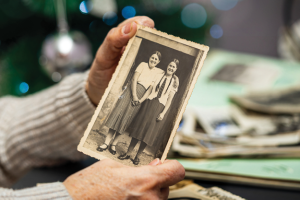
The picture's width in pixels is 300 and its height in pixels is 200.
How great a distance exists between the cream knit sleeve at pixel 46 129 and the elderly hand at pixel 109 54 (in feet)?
0.09

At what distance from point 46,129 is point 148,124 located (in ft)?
1.02

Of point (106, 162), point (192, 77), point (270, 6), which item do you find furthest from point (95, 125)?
point (270, 6)

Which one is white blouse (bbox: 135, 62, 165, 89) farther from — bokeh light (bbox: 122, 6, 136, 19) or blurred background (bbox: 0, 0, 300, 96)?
bokeh light (bbox: 122, 6, 136, 19)

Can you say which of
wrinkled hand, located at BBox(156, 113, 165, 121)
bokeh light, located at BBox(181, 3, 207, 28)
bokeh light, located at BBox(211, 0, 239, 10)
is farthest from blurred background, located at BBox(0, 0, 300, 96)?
wrinkled hand, located at BBox(156, 113, 165, 121)

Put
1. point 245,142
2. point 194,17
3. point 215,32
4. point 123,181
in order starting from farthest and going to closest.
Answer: point 215,32, point 194,17, point 245,142, point 123,181

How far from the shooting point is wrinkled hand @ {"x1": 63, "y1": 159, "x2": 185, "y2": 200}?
35 cm

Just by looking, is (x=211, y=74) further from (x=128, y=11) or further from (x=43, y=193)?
(x=43, y=193)

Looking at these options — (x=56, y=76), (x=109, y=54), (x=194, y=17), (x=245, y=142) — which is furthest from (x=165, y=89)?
(x=194, y=17)

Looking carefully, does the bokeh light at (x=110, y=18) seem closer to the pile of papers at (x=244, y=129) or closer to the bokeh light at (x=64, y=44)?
the bokeh light at (x=64, y=44)

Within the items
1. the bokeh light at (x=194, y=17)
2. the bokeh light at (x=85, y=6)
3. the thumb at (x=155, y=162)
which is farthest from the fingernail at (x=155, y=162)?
the bokeh light at (x=194, y=17)

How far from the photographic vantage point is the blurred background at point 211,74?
0.54m

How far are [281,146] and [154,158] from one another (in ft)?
1.11

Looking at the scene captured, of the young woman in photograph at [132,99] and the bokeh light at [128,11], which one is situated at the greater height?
the bokeh light at [128,11]

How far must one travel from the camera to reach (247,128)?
26.2 inches
